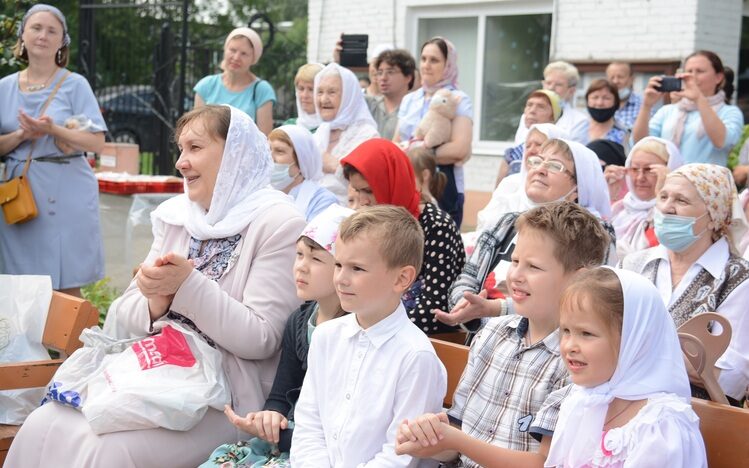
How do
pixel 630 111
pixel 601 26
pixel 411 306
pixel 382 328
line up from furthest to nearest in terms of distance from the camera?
pixel 601 26 < pixel 630 111 < pixel 411 306 < pixel 382 328

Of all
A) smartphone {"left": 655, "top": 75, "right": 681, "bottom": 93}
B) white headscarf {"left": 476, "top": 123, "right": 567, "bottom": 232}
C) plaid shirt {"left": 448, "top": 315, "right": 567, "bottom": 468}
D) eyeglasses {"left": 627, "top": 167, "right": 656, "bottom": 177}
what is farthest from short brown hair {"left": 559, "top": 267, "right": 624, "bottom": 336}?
smartphone {"left": 655, "top": 75, "right": 681, "bottom": 93}

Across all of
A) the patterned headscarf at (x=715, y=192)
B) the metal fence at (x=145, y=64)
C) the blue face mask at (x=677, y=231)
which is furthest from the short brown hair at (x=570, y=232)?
the metal fence at (x=145, y=64)

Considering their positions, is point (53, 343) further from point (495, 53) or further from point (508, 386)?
point (495, 53)

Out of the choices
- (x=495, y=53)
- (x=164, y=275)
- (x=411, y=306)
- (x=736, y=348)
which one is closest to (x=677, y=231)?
(x=736, y=348)

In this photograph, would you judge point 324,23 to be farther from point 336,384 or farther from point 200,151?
point 336,384

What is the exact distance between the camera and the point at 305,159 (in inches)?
225

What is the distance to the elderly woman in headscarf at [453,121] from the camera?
23.4 ft

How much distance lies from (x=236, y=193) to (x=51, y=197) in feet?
8.15

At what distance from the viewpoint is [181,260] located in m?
3.48

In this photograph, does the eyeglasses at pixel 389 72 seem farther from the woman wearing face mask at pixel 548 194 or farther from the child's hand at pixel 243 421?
the child's hand at pixel 243 421

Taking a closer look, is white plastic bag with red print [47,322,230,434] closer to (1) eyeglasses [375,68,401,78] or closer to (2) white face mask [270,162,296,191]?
(2) white face mask [270,162,296,191]

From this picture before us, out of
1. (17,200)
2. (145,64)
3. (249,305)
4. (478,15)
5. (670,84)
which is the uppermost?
(478,15)

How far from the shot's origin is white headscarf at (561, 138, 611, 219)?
4.48 m

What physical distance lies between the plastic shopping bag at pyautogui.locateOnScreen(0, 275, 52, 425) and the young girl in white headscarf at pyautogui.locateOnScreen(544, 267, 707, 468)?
251 cm
